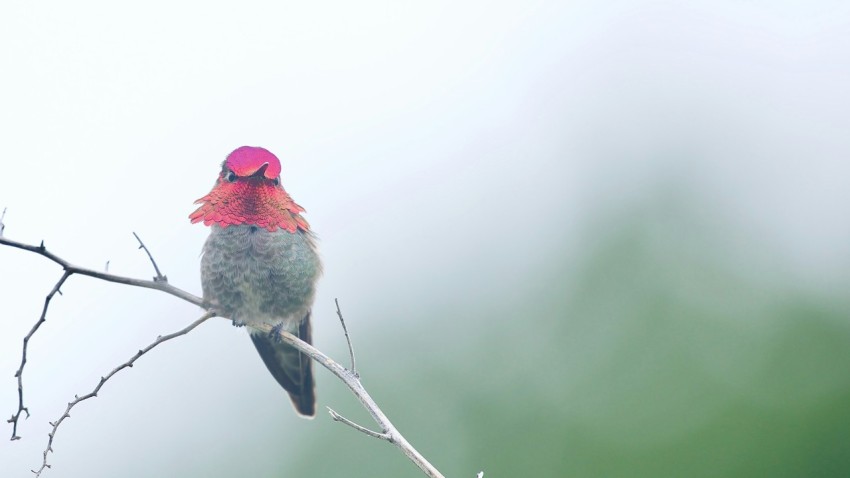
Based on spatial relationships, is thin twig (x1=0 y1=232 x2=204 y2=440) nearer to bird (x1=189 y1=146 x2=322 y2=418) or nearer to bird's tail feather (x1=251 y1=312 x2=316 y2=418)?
bird (x1=189 y1=146 x2=322 y2=418)

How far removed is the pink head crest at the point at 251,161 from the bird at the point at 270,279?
0.34 metres

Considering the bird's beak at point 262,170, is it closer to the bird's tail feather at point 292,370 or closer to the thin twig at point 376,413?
the thin twig at point 376,413

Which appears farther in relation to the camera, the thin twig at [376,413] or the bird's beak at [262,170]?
the bird's beak at [262,170]

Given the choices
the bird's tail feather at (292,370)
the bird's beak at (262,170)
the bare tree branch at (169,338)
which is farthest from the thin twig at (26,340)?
the bird's tail feather at (292,370)

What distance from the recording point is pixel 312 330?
22.1ft

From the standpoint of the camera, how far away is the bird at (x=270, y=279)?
495cm

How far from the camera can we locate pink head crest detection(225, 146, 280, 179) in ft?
12.9

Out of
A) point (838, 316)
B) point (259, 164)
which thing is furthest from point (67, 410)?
point (838, 316)

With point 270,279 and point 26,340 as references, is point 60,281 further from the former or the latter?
point 270,279

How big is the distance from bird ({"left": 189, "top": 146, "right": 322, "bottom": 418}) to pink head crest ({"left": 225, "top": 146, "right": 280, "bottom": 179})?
13.4 inches

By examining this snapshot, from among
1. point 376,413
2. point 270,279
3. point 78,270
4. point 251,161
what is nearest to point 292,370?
point 270,279

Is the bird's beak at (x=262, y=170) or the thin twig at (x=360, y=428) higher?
the bird's beak at (x=262, y=170)

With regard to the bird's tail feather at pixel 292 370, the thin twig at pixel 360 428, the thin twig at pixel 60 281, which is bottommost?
the thin twig at pixel 360 428

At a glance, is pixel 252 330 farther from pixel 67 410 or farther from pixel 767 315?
pixel 767 315
